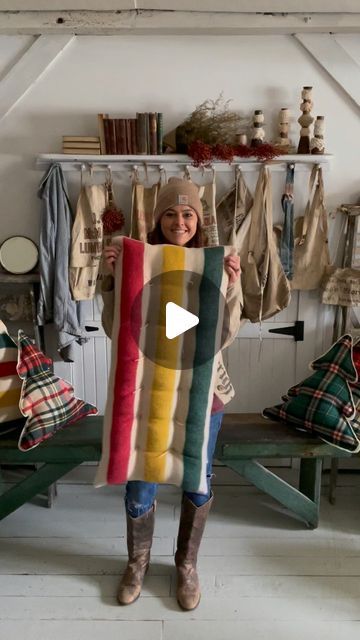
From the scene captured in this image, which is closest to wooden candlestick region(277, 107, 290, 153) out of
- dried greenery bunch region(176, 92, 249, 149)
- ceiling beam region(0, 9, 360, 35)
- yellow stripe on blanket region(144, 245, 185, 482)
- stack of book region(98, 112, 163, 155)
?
Result: dried greenery bunch region(176, 92, 249, 149)

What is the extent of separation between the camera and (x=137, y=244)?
1723 mm

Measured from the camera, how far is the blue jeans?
192 centimetres

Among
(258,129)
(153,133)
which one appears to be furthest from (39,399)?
(258,129)

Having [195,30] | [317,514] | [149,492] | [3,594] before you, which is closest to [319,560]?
[317,514]

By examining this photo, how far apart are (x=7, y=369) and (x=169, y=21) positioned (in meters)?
1.80

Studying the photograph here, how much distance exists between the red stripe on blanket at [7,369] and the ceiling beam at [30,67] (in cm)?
133

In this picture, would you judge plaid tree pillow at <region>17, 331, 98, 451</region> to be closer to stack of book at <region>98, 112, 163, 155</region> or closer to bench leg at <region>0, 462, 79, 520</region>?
bench leg at <region>0, 462, 79, 520</region>

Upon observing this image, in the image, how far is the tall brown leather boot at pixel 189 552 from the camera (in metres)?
1.98

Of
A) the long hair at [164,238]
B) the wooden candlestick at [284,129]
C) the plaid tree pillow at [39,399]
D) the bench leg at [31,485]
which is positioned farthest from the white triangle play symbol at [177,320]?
the wooden candlestick at [284,129]

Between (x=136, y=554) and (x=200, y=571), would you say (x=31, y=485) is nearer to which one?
(x=136, y=554)

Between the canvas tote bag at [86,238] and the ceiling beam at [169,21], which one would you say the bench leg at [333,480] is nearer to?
the canvas tote bag at [86,238]

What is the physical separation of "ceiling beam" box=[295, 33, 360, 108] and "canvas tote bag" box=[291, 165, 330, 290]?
18.2 inches

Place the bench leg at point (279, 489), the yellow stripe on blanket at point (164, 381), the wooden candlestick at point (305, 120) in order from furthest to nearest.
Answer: the wooden candlestick at point (305, 120) < the bench leg at point (279, 489) < the yellow stripe on blanket at point (164, 381)

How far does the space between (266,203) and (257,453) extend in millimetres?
1237
